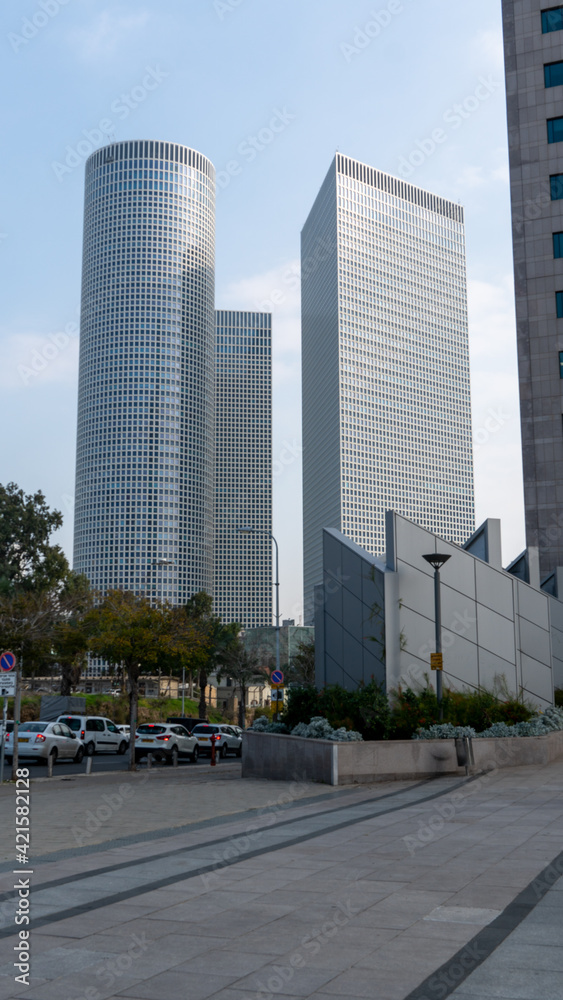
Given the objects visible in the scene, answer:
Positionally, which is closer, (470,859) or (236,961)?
(236,961)

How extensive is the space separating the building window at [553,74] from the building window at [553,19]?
1.78 metres

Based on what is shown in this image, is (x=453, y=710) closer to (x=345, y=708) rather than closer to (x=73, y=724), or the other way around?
(x=345, y=708)

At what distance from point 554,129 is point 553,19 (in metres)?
5.77

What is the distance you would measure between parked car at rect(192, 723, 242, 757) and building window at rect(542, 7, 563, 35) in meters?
38.7

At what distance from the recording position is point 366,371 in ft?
Result: 641

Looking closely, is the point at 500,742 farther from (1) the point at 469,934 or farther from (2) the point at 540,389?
(2) the point at 540,389

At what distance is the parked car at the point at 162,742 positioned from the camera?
3189 cm

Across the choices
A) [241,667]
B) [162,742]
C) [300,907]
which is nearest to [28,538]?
[241,667]

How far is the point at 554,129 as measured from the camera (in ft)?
151

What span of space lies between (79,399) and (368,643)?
184 meters

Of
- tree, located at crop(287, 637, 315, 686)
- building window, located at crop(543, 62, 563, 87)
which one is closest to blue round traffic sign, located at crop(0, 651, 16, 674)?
building window, located at crop(543, 62, 563, 87)

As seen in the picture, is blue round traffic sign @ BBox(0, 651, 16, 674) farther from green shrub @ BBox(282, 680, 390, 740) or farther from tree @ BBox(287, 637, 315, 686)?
tree @ BBox(287, 637, 315, 686)

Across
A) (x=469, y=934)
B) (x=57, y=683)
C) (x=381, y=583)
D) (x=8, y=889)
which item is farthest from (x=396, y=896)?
(x=57, y=683)

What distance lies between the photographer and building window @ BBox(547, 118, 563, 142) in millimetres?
45719
